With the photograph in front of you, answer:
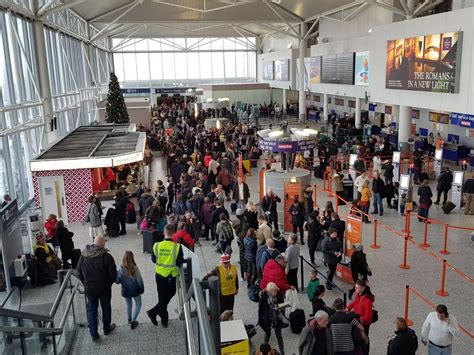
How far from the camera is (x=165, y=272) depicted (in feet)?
22.6

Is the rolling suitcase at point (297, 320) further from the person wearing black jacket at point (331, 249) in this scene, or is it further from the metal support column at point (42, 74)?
the metal support column at point (42, 74)

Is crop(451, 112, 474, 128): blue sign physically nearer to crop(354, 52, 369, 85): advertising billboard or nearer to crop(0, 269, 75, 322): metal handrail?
crop(354, 52, 369, 85): advertising billboard

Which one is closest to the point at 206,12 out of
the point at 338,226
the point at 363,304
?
the point at 338,226

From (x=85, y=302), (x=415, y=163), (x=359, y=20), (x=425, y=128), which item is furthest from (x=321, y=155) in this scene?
(x=85, y=302)

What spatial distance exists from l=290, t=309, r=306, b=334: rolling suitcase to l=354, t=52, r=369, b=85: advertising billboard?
73.8 feet

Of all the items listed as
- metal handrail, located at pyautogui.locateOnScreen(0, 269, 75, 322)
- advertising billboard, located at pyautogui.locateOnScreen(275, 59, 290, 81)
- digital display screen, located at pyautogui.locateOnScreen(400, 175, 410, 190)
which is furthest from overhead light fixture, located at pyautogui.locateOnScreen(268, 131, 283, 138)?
advertising billboard, located at pyautogui.locateOnScreen(275, 59, 290, 81)

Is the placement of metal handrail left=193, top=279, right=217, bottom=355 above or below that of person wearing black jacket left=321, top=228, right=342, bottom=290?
above

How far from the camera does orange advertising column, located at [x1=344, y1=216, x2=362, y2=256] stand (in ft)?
35.2

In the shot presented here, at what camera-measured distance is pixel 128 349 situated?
599 cm

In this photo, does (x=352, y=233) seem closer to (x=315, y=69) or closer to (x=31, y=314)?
(x=31, y=314)

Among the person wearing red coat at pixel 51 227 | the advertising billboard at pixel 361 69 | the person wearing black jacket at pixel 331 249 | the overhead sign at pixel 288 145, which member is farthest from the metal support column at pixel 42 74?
the advertising billboard at pixel 361 69

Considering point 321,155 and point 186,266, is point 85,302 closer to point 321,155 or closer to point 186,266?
point 186,266

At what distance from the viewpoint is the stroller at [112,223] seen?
1316 cm

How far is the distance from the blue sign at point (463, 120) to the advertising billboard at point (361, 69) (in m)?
6.13
